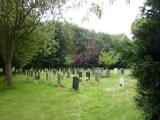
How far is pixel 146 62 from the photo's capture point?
23.6 feet

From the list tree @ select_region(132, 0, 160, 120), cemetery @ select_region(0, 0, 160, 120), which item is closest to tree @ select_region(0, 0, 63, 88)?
cemetery @ select_region(0, 0, 160, 120)

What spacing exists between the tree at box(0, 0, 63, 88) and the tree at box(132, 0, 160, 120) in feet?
61.2

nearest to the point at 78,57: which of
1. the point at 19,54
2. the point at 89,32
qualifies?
the point at 89,32

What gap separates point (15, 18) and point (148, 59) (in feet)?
68.1

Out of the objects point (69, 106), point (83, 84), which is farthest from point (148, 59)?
point (83, 84)

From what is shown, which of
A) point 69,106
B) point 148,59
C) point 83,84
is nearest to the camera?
point 148,59

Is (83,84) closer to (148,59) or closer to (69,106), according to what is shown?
(69,106)

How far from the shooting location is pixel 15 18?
26.6 meters

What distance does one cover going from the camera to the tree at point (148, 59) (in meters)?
7.15

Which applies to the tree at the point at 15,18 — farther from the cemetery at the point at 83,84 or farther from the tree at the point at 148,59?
the tree at the point at 148,59

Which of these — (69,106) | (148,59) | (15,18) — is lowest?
(69,106)

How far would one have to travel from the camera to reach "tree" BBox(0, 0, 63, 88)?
2611 centimetres

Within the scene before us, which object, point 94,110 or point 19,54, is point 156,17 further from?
point 19,54

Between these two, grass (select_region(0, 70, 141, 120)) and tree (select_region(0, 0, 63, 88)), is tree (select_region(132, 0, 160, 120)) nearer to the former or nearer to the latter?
grass (select_region(0, 70, 141, 120))
